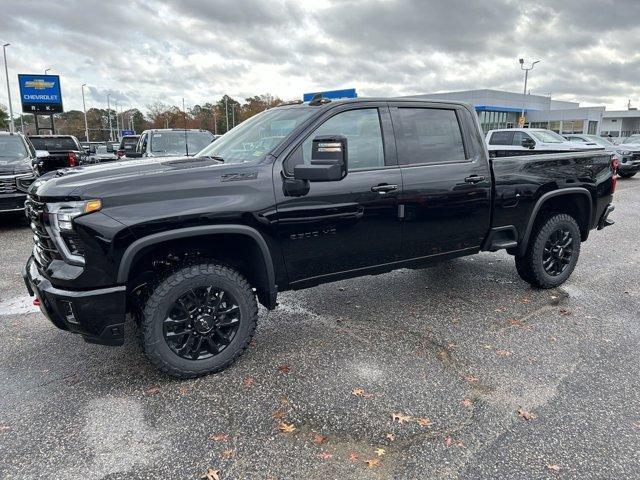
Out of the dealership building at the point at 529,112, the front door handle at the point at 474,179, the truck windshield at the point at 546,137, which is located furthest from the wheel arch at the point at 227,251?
the dealership building at the point at 529,112

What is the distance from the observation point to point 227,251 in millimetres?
3521

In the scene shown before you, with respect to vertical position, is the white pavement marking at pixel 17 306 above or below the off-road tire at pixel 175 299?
below

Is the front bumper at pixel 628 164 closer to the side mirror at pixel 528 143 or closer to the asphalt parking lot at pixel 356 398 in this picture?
the side mirror at pixel 528 143

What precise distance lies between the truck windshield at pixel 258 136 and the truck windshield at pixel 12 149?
6.58 meters

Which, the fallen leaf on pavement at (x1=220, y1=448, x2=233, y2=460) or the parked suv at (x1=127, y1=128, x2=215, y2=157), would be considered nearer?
the fallen leaf on pavement at (x1=220, y1=448, x2=233, y2=460)

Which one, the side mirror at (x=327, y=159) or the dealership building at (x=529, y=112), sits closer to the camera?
the side mirror at (x=327, y=159)

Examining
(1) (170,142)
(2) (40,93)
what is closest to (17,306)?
(1) (170,142)

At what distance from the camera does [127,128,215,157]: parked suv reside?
10.0 m

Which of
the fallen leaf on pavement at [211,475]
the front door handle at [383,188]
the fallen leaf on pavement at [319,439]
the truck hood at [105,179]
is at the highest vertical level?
the truck hood at [105,179]

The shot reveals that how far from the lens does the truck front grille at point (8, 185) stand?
26.8ft

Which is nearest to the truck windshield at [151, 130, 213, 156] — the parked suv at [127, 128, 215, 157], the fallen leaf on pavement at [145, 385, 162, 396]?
the parked suv at [127, 128, 215, 157]

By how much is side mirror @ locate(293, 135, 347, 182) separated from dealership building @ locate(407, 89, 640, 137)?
52.3 metres

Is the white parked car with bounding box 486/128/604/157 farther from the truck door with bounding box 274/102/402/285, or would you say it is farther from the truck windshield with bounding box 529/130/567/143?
the truck door with bounding box 274/102/402/285

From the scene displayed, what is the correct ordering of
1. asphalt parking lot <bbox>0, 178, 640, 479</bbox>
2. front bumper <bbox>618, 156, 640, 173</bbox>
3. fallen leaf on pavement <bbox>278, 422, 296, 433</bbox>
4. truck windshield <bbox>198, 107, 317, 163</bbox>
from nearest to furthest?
asphalt parking lot <bbox>0, 178, 640, 479</bbox> → fallen leaf on pavement <bbox>278, 422, 296, 433</bbox> → truck windshield <bbox>198, 107, 317, 163</bbox> → front bumper <bbox>618, 156, 640, 173</bbox>
